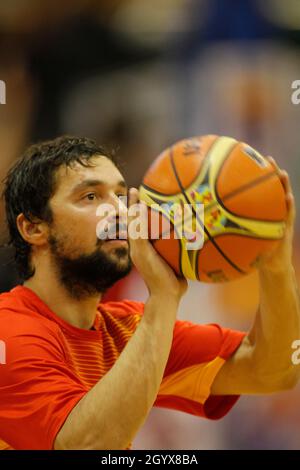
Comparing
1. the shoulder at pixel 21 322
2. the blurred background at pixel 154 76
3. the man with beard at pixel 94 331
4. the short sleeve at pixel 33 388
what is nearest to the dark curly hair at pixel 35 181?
the man with beard at pixel 94 331

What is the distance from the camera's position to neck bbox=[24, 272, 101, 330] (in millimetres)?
2885

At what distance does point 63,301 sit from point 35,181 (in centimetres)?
53

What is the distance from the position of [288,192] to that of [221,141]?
30 centimetres

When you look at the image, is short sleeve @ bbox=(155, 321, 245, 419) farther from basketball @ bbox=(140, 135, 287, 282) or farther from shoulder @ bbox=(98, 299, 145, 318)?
basketball @ bbox=(140, 135, 287, 282)

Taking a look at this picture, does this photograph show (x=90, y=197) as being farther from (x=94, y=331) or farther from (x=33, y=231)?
(x=94, y=331)

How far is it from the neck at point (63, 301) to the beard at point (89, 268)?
25 mm

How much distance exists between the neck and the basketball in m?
0.68

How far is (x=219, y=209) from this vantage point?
91.4 inches

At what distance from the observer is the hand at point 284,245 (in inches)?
95.1

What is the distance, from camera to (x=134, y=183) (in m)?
5.20

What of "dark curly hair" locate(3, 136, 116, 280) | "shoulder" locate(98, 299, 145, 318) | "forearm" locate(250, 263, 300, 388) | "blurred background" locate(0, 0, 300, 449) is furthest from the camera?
"blurred background" locate(0, 0, 300, 449)

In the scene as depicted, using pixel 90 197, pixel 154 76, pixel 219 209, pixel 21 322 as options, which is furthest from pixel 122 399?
pixel 154 76

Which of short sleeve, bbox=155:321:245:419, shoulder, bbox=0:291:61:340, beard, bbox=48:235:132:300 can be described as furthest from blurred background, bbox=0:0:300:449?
shoulder, bbox=0:291:61:340

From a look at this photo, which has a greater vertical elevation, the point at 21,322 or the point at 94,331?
the point at 21,322
